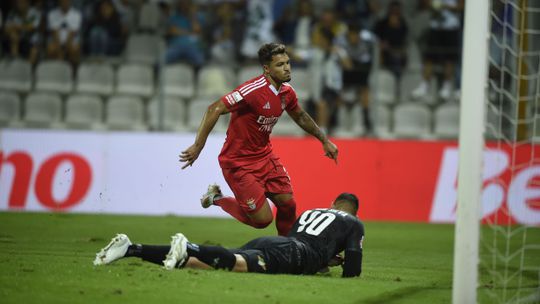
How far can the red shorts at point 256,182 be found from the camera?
30.4 feet

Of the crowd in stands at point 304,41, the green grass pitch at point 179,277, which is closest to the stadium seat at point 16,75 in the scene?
the crowd in stands at point 304,41

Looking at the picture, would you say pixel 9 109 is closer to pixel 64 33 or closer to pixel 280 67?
pixel 64 33

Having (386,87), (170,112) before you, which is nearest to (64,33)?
(170,112)

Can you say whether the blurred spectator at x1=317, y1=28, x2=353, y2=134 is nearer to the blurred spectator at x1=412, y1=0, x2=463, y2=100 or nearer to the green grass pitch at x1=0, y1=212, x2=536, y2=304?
the blurred spectator at x1=412, y1=0, x2=463, y2=100

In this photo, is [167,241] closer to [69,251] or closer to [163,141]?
[69,251]

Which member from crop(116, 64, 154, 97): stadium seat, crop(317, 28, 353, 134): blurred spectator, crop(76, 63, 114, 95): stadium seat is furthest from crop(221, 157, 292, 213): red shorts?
crop(76, 63, 114, 95): stadium seat

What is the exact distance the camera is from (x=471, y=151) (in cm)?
626

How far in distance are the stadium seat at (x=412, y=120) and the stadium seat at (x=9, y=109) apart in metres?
6.99

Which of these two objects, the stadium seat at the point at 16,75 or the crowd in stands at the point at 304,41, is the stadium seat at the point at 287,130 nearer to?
the crowd in stands at the point at 304,41

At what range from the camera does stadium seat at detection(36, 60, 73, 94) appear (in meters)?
17.3

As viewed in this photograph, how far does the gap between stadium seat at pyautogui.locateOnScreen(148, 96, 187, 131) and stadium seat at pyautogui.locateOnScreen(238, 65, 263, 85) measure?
1.20m

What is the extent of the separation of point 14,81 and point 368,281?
10.9 metres

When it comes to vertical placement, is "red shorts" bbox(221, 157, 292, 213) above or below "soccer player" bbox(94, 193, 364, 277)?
above

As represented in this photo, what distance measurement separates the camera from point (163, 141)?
51.0ft
